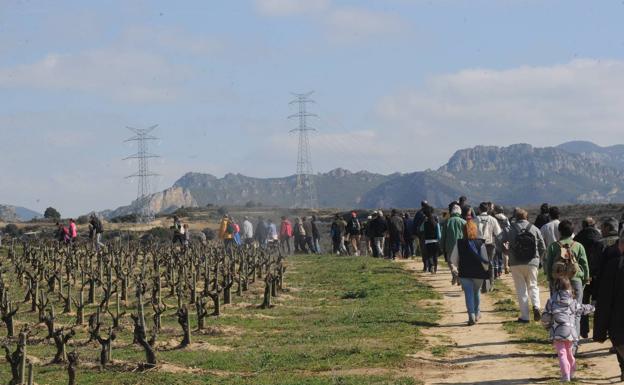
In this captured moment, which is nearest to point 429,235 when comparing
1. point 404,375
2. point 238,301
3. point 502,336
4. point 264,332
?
point 238,301

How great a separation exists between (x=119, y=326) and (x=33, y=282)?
4032 mm

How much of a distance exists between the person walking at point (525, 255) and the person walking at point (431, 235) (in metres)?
9.60

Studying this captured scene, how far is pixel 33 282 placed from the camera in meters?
23.0

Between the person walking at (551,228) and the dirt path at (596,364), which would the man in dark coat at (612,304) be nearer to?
the dirt path at (596,364)

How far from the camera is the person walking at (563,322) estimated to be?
39.1 ft

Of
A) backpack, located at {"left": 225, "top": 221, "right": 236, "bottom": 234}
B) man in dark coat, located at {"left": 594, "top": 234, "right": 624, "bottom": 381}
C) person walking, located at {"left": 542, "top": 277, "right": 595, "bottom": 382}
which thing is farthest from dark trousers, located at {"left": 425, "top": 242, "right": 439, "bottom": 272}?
man in dark coat, located at {"left": 594, "top": 234, "right": 624, "bottom": 381}

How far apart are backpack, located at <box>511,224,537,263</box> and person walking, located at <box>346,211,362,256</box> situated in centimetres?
2381

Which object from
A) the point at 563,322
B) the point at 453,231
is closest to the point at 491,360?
the point at 563,322

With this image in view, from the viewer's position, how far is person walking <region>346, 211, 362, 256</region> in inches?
1609

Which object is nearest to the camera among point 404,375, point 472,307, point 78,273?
point 404,375

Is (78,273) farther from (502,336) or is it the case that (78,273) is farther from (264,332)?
(502,336)

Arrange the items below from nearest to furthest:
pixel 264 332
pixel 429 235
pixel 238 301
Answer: pixel 264 332 → pixel 238 301 → pixel 429 235

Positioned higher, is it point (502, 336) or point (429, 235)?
point (429, 235)

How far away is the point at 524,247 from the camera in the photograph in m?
16.5
